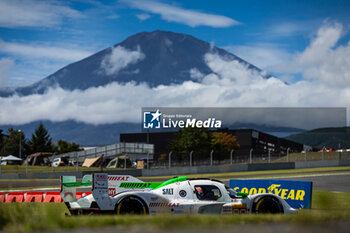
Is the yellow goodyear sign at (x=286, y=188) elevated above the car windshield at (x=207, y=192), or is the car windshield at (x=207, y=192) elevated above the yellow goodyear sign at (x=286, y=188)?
the car windshield at (x=207, y=192)

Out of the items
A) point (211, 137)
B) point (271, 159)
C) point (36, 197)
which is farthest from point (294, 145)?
point (36, 197)

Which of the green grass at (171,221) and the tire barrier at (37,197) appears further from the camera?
the tire barrier at (37,197)

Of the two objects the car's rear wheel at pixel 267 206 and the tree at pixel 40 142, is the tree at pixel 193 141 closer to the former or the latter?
the tree at pixel 40 142

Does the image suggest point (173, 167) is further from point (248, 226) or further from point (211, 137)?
point (211, 137)

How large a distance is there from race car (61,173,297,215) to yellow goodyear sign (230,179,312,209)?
13.1 ft

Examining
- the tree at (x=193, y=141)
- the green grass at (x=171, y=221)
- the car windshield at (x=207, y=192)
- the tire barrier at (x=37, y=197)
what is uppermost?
the tree at (x=193, y=141)

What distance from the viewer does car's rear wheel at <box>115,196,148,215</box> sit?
38.8 feet

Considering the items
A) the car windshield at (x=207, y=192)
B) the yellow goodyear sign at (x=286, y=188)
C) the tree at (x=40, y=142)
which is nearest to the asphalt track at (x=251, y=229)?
the car windshield at (x=207, y=192)

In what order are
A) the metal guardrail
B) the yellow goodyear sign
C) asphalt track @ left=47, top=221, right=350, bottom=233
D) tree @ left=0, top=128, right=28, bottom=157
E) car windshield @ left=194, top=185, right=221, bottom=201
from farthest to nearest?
tree @ left=0, top=128, right=28, bottom=157 → the metal guardrail → the yellow goodyear sign → car windshield @ left=194, top=185, right=221, bottom=201 → asphalt track @ left=47, top=221, right=350, bottom=233

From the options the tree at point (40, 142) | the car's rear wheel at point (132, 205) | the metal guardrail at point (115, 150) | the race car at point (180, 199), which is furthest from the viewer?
the tree at point (40, 142)

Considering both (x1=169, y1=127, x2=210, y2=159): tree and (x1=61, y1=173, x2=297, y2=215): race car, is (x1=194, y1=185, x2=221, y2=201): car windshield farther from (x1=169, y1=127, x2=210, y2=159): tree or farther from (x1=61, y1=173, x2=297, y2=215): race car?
(x1=169, y1=127, x2=210, y2=159): tree

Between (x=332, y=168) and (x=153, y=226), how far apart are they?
126 feet

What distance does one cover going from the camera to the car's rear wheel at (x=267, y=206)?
43.3 feet

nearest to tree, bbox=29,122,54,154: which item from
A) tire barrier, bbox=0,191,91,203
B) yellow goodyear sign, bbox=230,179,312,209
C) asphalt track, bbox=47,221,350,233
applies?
tire barrier, bbox=0,191,91,203
